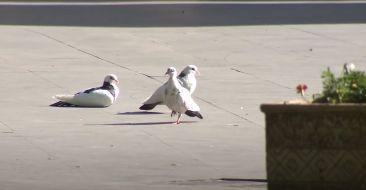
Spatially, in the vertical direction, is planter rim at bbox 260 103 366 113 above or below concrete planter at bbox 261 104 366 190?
above

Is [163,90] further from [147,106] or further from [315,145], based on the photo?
[315,145]

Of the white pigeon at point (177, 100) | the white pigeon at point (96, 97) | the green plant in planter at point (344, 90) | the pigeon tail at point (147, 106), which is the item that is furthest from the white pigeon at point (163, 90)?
the green plant in planter at point (344, 90)

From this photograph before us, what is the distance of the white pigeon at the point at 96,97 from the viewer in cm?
1600

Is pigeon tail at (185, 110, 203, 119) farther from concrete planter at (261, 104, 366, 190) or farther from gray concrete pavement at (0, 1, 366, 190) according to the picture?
concrete planter at (261, 104, 366, 190)

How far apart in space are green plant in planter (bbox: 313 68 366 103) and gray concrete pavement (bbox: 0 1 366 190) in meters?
2.04

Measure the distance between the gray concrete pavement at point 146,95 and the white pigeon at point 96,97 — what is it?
0.53 feet

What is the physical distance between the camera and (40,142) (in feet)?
44.2

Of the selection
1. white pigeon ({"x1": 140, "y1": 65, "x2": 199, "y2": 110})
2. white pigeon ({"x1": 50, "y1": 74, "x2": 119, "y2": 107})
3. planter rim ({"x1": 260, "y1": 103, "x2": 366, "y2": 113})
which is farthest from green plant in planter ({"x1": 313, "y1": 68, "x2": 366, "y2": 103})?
white pigeon ({"x1": 50, "y1": 74, "x2": 119, "y2": 107})

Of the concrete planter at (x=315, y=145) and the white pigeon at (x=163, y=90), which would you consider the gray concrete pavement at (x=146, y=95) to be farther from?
the concrete planter at (x=315, y=145)

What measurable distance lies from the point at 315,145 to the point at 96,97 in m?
7.70

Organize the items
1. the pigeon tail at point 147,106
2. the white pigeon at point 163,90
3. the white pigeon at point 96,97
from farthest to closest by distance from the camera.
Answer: the white pigeon at point 96,97, the pigeon tail at point 147,106, the white pigeon at point 163,90

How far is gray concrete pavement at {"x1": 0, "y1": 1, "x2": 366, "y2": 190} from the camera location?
38.5 feet

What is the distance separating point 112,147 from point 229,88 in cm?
519

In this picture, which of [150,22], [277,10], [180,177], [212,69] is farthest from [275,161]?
[277,10]
